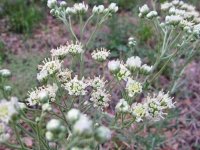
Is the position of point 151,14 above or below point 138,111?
above

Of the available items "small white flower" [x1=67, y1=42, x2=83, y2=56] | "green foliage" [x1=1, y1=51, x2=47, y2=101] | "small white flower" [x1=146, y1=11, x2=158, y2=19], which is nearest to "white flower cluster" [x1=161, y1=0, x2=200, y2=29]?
"small white flower" [x1=146, y1=11, x2=158, y2=19]

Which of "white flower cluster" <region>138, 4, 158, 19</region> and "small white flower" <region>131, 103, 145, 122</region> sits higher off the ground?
"white flower cluster" <region>138, 4, 158, 19</region>

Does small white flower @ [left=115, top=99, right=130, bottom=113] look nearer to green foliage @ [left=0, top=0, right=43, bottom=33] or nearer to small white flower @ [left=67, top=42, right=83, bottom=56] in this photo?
small white flower @ [left=67, top=42, right=83, bottom=56]

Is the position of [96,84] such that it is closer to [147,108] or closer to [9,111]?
[147,108]

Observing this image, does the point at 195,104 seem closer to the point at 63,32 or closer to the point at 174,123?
the point at 174,123

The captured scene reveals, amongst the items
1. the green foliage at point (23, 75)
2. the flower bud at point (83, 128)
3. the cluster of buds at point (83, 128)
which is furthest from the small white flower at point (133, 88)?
the green foliage at point (23, 75)

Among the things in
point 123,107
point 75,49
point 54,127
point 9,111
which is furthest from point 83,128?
point 75,49

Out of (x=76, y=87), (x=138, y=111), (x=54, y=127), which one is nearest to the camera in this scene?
(x=54, y=127)

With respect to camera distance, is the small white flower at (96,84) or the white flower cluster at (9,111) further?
the small white flower at (96,84)

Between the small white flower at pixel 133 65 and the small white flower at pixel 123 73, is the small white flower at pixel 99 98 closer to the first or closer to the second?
the small white flower at pixel 123 73

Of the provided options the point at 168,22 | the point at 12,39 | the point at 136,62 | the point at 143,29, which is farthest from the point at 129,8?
the point at 136,62
